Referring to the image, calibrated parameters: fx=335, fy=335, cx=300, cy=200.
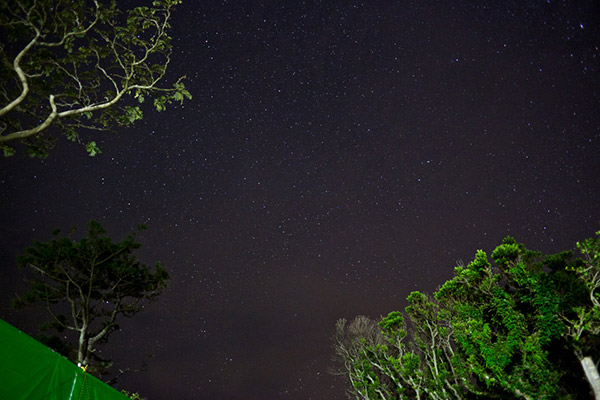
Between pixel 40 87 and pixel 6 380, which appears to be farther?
pixel 40 87

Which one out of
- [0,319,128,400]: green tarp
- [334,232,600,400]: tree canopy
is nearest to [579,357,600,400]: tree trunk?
[334,232,600,400]: tree canopy

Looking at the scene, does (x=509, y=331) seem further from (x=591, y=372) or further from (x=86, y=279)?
(x=86, y=279)

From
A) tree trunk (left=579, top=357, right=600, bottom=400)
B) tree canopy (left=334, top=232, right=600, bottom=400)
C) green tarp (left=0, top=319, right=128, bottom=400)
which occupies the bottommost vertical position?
green tarp (left=0, top=319, right=128, bottom=400)

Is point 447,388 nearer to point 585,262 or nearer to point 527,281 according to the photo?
point 527,281

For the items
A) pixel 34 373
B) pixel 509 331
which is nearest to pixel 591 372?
pixel 509 331

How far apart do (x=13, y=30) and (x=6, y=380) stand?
24.9 ft

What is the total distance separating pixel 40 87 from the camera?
25.6 ft

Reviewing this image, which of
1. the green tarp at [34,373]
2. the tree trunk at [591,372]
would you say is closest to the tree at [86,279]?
the green tarp at [34,373]

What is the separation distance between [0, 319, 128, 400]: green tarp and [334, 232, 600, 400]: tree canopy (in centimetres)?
1736

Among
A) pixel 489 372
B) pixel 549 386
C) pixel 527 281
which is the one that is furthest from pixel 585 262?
pixel 489 372

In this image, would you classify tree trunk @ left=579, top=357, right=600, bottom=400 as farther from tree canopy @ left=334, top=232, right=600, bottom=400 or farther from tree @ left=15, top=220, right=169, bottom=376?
tree @ left=15, top=220, right=169, bottom=376

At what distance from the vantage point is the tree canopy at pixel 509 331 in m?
14.2

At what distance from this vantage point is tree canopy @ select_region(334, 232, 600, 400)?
560 inches

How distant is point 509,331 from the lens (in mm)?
15562
